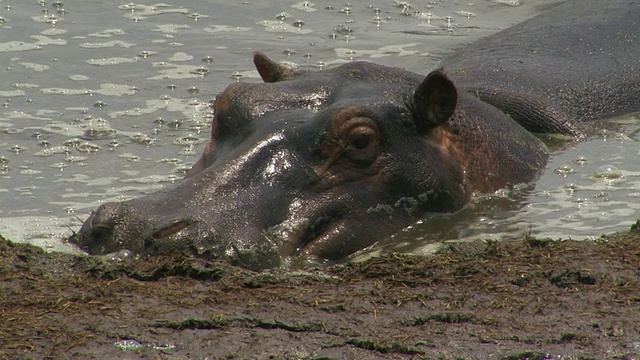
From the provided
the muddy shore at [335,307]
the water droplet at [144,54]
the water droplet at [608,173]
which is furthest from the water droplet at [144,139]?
the muddy shore at [335,307]

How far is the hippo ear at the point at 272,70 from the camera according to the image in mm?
7617

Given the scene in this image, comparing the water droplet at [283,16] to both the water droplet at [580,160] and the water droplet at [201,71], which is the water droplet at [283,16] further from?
the water droplet at [580,160]

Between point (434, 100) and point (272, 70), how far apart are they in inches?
53.5

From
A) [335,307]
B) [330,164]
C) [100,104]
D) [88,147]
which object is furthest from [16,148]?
[335,307]

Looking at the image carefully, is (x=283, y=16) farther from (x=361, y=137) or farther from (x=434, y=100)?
(x=361, y=137)

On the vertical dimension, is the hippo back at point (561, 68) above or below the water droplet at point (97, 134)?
above

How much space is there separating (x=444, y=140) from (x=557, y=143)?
5.33 ft

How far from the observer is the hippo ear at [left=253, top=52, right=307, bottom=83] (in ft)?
25.0

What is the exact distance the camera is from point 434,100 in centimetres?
680

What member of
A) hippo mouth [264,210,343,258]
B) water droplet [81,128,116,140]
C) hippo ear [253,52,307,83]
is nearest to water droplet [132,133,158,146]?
water droplet [81,128,116,140]

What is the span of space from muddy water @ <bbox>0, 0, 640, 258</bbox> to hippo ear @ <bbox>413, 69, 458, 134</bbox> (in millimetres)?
574

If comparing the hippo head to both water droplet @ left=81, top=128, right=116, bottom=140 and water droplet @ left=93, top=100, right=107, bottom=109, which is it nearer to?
water droplet @ left=81, top=128, right=116, bottom=140

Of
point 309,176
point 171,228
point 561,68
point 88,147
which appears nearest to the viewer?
point 171,228

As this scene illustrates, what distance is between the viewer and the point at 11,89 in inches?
395
